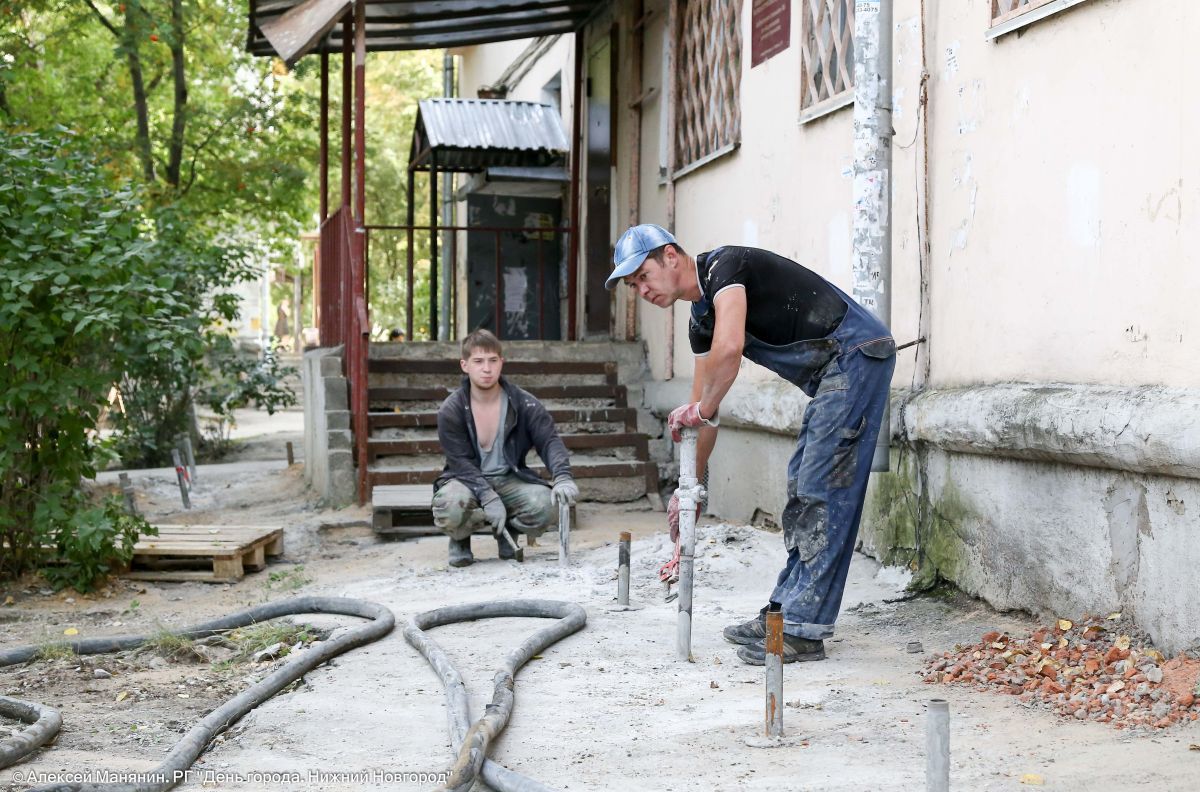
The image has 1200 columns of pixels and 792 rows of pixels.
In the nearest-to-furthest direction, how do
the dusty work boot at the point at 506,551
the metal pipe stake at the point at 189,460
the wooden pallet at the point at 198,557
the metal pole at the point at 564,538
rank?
the metal pole at the point at 564,538, the dusty work boot at the point at 506,551, the wooden pallet at the point at 198,557, the metal pipe stake at the point at 189,460

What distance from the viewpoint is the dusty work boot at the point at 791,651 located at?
4645 millimetres

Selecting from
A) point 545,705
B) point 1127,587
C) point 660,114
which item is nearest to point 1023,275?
point 1127,587

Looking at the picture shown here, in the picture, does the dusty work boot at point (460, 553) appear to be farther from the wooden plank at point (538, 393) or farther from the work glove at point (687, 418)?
the work glove at point (687, 418)

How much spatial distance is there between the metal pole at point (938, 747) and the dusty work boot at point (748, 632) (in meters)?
1.93

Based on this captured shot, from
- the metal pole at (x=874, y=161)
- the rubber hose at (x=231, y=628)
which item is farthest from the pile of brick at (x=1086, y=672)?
the rubber hose at (x=231, y=628)

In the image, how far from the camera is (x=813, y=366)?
15.3 ft

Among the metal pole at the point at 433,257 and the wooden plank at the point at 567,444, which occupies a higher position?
the metal pole at the point at 433,257

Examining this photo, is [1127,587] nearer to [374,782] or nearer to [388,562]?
[374,782]

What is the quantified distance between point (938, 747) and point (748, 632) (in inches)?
81.2

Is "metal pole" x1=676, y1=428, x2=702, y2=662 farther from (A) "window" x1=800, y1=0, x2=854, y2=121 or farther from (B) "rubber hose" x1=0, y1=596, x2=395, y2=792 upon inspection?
(A) "window" x1=800, y1=0, x2=854, y2=121

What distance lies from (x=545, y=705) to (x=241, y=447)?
12705mm

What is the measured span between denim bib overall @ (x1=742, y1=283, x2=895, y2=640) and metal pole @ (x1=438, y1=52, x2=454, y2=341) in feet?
36.4

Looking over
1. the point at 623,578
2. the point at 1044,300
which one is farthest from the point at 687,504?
the point at 1044,300

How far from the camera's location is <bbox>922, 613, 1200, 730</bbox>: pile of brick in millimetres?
3783
